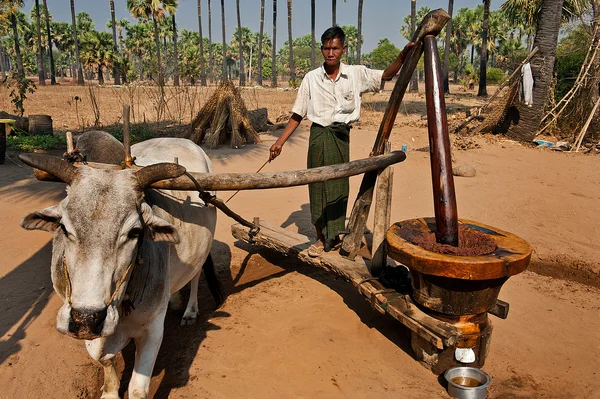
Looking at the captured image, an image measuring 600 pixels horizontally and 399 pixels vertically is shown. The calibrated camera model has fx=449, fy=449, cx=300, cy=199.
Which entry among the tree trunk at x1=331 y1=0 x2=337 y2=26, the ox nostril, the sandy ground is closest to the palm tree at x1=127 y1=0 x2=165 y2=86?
the tree trunk at x1=331 y1=0 x2=337 y2=26

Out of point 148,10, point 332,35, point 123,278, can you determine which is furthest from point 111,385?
point 148,10

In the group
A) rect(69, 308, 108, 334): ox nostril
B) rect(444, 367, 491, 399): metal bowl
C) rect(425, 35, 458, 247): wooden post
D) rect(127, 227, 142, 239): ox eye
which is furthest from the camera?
rect(425, 35, 458, 247): wooden post

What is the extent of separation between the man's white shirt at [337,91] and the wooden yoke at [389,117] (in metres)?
0.66

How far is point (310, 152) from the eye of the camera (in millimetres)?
4344

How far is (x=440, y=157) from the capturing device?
9.63ft

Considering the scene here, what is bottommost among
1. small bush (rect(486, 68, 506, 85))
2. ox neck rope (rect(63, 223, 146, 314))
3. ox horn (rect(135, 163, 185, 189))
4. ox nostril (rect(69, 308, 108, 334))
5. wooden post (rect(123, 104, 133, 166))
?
ox nostril (rect(69, 308, 108, 334))

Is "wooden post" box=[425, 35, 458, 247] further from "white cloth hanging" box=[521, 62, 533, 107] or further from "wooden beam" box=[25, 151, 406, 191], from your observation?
"white cloth hanging" box=[521, 62, 533, 107]

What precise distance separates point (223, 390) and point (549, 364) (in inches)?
94.2

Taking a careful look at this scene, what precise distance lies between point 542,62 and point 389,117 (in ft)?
29.7

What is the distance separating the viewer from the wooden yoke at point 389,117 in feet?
9.89

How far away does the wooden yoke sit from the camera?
3014 millimetres

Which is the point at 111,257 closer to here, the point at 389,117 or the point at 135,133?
the point at 389,117

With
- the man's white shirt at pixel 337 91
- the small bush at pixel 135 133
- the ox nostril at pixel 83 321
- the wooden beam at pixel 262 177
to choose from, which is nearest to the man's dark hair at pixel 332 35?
the man's white shirt at pixel 337 91

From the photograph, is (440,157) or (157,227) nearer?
(157,227)
